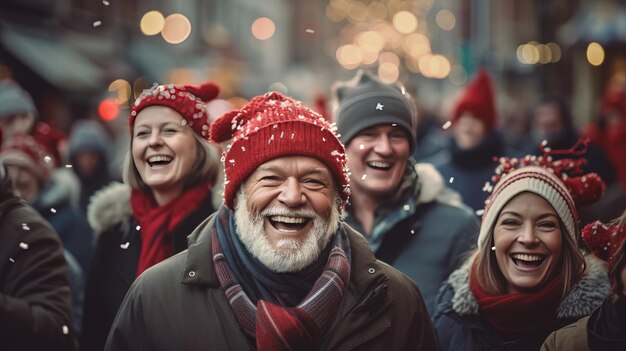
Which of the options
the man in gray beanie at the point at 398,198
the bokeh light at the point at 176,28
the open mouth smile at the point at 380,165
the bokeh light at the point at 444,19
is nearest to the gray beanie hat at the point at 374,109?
the man in gray beanie at the point at 398,198

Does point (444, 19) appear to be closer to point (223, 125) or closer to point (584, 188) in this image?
point (584, 188)

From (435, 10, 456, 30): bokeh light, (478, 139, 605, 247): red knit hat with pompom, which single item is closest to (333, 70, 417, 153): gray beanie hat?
(478, 139, 605, 247): red knit hat with pompom

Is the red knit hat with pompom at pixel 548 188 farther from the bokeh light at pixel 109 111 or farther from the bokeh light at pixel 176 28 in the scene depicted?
the bokeh light at pixel 176 28

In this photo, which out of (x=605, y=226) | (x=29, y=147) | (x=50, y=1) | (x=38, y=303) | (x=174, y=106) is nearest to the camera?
(x=605, y=226)

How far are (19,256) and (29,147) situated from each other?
2.86m

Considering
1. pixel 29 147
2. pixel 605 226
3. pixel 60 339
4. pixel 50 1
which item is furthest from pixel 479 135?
pixel 50 1

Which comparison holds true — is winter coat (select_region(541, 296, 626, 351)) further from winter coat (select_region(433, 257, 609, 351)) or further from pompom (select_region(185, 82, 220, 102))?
pompom (select_region(185, 82, 220, 102))

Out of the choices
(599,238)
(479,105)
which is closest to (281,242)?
(599,238)

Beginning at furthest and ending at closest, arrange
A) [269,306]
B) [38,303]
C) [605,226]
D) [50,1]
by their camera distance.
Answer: [50,1] < [38,303] < [605,226] < [269,306]

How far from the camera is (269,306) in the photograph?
3.43 m

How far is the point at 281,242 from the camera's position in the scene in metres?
3.63

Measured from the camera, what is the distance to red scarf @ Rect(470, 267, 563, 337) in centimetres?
394

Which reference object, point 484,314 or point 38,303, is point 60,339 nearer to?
point 38,303

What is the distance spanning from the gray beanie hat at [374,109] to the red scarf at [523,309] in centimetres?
Result: 148
